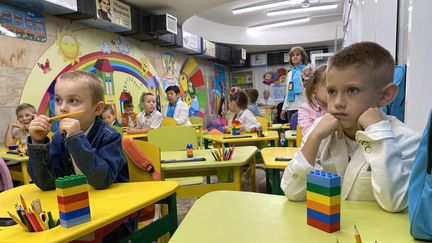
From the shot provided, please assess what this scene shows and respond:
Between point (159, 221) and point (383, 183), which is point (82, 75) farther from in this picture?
point (383, 183)

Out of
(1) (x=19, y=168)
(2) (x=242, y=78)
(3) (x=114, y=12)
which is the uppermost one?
(3) (x=114, y=12)

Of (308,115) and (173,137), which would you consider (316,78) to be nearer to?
(308,115)

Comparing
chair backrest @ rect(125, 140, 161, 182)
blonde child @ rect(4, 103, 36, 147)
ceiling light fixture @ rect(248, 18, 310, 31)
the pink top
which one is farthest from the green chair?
ceiling light fixture @ rect(248, 18, 310, 31)

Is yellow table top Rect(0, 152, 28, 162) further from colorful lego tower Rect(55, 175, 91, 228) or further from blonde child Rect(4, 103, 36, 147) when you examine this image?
colorful lego tower Rect(55, 175, 91, 228)

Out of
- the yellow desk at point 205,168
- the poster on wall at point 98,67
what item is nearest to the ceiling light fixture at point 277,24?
the poster on wall at point 98,67

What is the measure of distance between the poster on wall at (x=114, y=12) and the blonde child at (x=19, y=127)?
168 cm

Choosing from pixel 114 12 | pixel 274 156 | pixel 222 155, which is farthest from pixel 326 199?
pixel 114 12

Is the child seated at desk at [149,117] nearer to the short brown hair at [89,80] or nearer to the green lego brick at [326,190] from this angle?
the short brown hair at [89,80]

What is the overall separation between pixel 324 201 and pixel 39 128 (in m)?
1.13

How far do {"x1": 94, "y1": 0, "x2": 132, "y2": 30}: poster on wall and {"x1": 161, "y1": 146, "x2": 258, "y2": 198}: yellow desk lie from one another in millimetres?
2993

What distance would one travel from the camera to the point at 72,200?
0.84m

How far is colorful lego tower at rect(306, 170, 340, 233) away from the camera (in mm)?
693

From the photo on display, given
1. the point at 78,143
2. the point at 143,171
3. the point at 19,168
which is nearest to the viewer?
the point at 78,143

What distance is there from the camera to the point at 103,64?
505 centimetres
